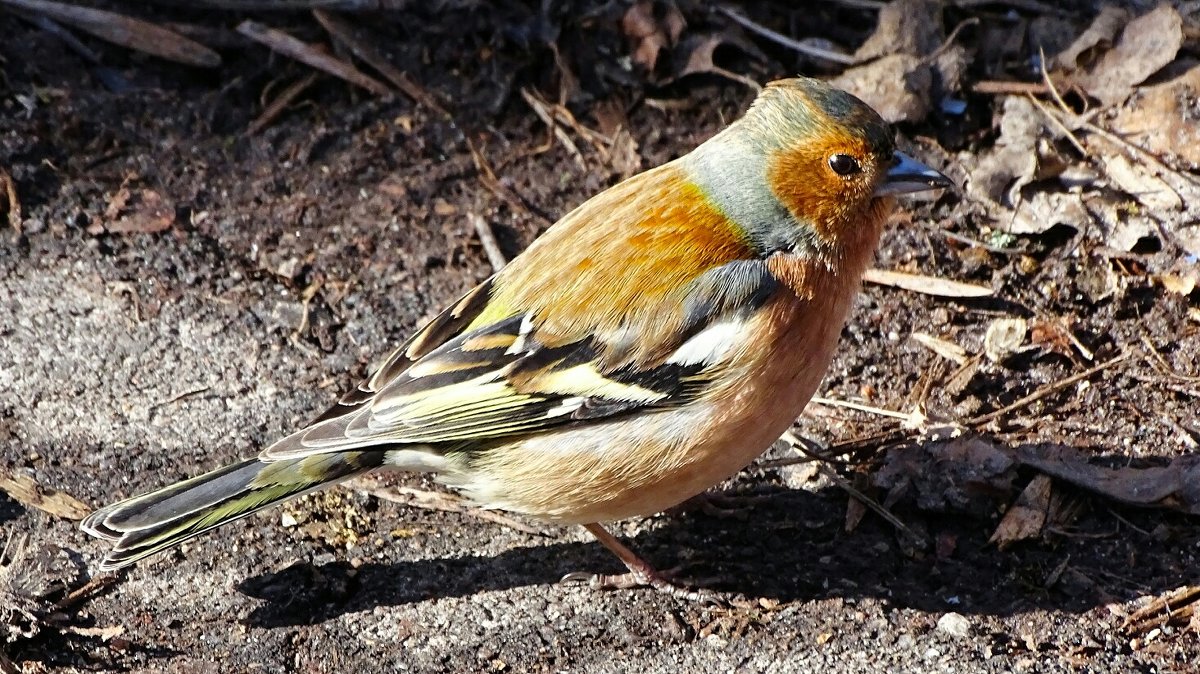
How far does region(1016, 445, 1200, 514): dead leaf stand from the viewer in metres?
4.48

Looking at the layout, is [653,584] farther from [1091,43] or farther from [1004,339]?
[1091,43]

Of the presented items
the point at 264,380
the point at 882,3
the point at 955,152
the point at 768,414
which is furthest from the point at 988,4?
the point at 264,380

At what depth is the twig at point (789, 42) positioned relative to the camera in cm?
621

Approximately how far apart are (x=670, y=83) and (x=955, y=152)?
139 cm

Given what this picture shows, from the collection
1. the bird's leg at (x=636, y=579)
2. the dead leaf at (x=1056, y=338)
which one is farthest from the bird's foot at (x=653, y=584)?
the dead leaf at (x=1056, y=338)

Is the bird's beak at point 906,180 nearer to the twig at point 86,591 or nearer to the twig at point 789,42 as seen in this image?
the twig at point 789,42

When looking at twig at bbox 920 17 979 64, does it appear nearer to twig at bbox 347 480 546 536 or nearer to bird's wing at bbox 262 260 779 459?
bird's wing at bbox 262 260 779 459

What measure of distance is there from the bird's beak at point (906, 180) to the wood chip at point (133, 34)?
3353 mm

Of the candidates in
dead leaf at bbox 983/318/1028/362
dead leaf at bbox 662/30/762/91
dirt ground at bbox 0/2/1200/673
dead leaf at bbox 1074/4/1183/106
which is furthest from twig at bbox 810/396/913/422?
dead leaf at bbox 1074/4/1183/106

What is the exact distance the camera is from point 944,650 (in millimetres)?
4078

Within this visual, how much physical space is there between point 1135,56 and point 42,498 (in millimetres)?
4880

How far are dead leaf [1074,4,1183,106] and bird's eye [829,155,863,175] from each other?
2047mm

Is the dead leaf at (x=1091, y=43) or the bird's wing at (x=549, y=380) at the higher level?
the dead leaf at (x=1091, y=43)

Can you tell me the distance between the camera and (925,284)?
543cm
